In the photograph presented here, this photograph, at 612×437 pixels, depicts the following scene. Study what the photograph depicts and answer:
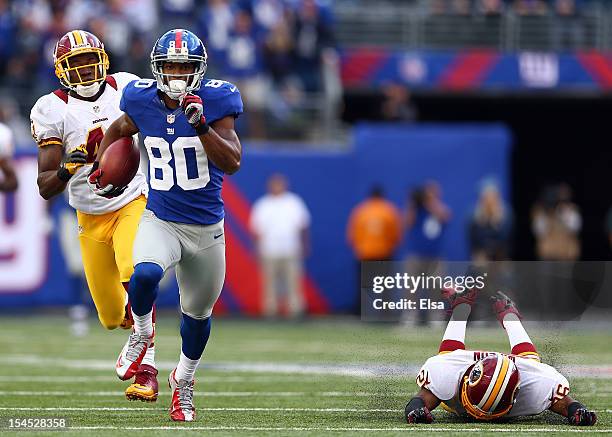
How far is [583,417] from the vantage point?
565cm

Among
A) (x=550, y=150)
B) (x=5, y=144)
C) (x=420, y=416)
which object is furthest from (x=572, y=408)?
(x=550, y=150)

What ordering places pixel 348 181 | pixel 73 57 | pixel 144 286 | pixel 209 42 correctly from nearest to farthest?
pixel 144 286, pixel 73 57, pixel 348 181, pixel 209 42

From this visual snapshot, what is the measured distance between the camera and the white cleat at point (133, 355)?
6.32 metres

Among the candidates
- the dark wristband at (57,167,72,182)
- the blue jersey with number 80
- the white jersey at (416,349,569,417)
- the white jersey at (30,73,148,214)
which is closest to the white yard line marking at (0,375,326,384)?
the white jersey at (30,73,148,214)

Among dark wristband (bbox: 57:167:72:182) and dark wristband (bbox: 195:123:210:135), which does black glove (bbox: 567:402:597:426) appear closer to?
dark wristband (bbox: 195:123:210:135)

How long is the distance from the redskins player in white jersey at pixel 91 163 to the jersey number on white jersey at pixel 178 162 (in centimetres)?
52

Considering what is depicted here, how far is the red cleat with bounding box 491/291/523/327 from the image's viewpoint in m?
5.92

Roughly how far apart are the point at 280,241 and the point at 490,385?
8199 millimetres

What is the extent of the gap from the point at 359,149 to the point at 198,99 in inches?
350

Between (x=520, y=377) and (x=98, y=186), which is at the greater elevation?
(x=98, y=186)

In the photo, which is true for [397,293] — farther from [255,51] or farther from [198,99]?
[255,51]

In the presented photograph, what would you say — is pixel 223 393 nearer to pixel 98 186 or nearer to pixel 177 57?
pixel 98 186

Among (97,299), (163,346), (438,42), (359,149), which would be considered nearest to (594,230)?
(438,42)

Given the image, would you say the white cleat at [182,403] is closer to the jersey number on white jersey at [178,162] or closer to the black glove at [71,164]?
the jersey number on white jersey at [178,162]
